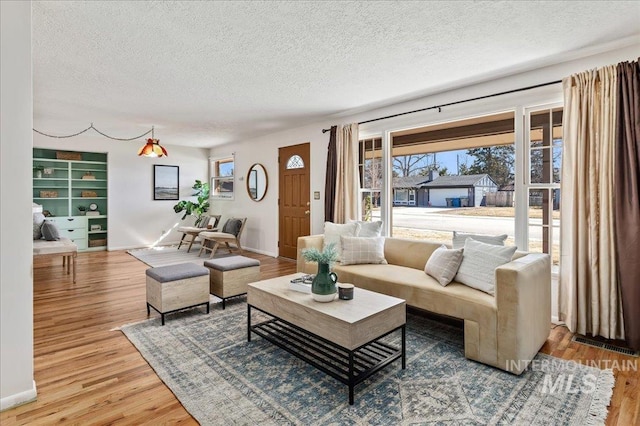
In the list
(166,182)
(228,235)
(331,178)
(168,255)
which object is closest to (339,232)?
(331,178)

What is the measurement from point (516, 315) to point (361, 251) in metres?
1.73

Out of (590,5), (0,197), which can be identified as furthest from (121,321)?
(590,5)

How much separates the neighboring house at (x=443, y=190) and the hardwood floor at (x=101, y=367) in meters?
→ 2.51

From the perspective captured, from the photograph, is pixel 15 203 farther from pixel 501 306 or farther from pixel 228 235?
pixel 228 235

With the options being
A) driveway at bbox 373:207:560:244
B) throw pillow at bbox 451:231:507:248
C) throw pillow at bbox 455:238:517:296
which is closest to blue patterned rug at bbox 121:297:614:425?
throw pillow at bbox 455:238:517:296

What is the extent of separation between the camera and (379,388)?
6.81ft

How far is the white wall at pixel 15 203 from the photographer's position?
1854 millimetres

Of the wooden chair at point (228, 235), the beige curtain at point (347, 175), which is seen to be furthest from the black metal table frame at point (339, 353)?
the wooden chair at point (228, 235)

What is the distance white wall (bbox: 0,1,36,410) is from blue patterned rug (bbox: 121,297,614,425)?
29.9 inches

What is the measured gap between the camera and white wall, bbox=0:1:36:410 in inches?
73.0

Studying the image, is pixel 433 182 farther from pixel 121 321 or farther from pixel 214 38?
pixel 121 321

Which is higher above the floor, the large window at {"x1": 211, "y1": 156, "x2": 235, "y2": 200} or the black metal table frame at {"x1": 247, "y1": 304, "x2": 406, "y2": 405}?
the large window at {"x1": 211, "y1": 156, "x2": 235, "y2": 200}

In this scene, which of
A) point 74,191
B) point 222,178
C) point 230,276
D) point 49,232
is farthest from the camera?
point 222,178

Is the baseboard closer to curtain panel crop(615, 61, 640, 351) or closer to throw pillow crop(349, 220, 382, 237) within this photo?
throw pillow crop(349, 220, 382, 237)
